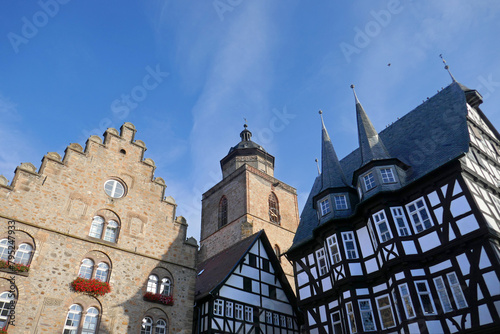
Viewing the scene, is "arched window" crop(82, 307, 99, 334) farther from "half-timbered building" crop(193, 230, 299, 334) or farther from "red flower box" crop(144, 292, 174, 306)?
"half-timbered building" crop(193, 230, 299, 334)

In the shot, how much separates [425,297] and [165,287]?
11.3m

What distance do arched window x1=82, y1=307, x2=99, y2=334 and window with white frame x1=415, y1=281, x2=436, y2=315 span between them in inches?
502

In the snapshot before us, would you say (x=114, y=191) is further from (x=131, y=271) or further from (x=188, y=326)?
(x=188, y=326)

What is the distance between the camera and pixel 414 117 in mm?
23656

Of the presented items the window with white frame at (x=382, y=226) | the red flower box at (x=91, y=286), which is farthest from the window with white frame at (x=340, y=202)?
the red flower box at (x=91, y=286)

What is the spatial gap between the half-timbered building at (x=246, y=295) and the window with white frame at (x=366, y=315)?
5.69 meters

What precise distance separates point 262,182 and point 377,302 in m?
21.8

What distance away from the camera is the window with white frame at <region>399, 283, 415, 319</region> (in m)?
14.9

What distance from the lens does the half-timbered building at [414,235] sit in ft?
47.2

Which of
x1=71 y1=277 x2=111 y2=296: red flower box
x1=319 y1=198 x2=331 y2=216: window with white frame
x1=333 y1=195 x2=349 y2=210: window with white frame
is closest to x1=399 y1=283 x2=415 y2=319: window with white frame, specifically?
x1=333 y1=195 x2=349 y2=210: window with white frame

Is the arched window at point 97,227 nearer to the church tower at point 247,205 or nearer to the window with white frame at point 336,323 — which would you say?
the window with white frame at point 336,323

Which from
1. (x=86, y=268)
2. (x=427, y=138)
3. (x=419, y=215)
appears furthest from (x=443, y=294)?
(x=86, y=268)

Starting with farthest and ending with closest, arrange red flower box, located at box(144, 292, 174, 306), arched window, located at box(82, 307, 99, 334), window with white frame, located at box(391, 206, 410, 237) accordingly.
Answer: red flower box, located at box(144, 292, 174, 306)
window with white frame, located at box(391, 206, 410, 237)
arched window, located at box(82, 307, 99, 334)

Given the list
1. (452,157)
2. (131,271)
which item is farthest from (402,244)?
(131,271)
